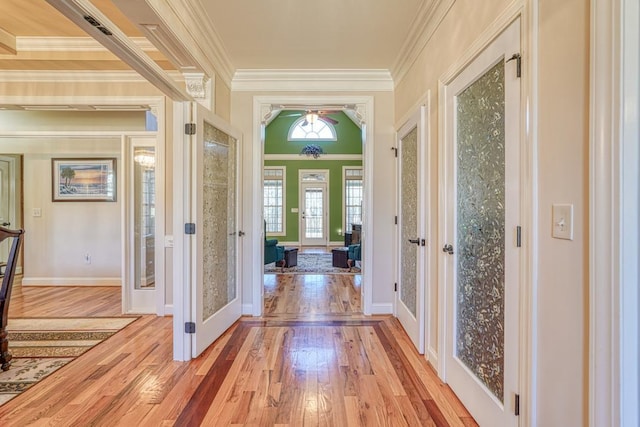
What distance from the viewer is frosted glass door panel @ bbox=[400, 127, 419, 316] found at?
108 inches

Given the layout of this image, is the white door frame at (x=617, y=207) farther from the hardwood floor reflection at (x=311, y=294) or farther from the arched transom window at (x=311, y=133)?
the arched transom window at (x=311, y=133)

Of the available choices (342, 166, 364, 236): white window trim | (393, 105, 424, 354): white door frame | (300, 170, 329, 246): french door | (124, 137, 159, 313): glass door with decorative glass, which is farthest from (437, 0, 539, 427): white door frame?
(300, 170, 329, 246): french door

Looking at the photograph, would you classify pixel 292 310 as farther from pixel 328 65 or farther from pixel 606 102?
pixel 606 102

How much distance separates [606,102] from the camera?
899 mm

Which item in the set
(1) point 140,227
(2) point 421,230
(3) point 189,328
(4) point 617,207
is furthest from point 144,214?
(4) point 617,207

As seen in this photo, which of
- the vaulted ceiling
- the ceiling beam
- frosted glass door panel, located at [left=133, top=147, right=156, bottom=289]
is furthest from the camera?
frosted glass door panel, located at [left=133, top=147, right=156, bottom=289]

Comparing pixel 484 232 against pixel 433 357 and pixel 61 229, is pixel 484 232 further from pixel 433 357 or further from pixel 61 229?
pixel 61 229

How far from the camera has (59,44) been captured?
2.73 metres

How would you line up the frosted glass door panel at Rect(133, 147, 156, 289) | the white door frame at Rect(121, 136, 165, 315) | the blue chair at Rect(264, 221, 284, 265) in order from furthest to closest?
the blue chair at Rect(264, 221, 284, 265) < the frosted glass door panel at Rect(133, 147, 156, 289) < the white door frame at Rect(121, 136, 165, 315)

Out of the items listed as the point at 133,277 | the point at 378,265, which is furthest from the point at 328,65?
the point at 133,277

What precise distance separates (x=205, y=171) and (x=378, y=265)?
2044 millimetres

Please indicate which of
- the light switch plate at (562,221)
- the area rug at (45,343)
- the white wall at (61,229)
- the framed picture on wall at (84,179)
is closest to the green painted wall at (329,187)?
the framed picture on wall at (84,179)

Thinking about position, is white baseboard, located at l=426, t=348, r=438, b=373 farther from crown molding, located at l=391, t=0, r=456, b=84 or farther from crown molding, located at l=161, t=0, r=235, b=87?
crown molding, located at l=161, t=0, r=235, b=87

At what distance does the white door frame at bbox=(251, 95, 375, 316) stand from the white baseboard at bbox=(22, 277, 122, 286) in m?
2.55
